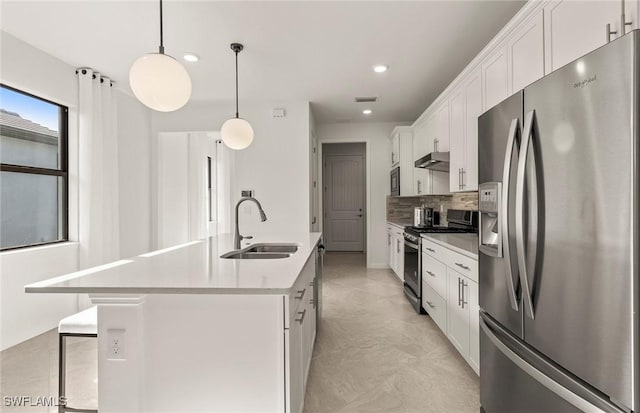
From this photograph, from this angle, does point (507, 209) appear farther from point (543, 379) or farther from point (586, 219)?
point (543, 379)

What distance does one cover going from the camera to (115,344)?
132cm

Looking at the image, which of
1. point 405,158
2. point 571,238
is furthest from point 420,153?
point 571,238

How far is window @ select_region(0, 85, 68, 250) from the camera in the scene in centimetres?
290

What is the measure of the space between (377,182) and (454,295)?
3621 millimetres

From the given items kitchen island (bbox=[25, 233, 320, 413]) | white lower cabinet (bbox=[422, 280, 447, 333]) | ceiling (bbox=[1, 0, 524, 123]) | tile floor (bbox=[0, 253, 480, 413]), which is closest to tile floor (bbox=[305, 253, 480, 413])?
tile floor (bbox=[0, 253, 480, 413])

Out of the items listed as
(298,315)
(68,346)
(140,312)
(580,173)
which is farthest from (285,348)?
(580,173)

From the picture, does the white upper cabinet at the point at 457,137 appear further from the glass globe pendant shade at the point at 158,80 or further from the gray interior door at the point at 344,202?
the gray interior door at the point at 344,202

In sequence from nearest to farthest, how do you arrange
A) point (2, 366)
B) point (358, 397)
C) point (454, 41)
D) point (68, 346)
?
point (68, 346), point (358, 397), point (2, 366), point (454, 41)

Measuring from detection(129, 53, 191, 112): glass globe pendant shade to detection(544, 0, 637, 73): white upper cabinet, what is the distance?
1901 millimetres

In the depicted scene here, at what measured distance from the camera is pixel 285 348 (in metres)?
1.33

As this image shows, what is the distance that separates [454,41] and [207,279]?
290 cm

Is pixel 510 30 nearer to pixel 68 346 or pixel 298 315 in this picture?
pixel 298 315

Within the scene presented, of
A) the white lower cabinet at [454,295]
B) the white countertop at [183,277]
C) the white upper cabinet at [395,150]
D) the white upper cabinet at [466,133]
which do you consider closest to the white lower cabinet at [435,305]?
the white lower cabinet at [454,295]

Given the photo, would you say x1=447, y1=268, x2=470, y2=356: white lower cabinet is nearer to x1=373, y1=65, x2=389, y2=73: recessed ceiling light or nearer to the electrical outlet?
the electrical outlet
